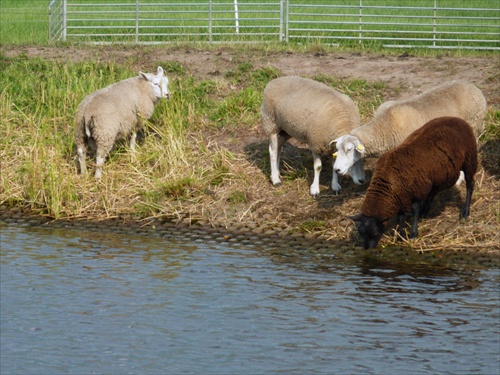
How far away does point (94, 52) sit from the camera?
773 inches

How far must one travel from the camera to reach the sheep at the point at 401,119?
12.2 metres

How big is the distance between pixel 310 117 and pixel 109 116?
2820mm

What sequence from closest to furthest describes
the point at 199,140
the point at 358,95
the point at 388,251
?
the point at 388,251 < the point at 199,140 < the point at 358,95

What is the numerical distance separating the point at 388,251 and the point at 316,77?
6.04m

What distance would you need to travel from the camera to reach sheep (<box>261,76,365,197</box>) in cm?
1282

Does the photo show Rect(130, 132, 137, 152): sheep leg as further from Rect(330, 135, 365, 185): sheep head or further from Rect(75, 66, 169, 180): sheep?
Rect(330, 135, 365, 185): sheep head

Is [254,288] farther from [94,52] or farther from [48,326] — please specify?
[94,52]

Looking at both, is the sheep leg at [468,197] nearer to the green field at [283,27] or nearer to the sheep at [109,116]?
the sheep at [109,116]

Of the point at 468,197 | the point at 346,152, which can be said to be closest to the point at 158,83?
the point at 346,152

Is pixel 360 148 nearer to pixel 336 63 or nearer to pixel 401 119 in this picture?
pixel 401 119

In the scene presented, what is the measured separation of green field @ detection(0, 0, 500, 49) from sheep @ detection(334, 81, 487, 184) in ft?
27.7

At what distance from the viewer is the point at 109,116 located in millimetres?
13680

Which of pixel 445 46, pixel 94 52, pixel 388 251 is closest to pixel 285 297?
pixel 388 251

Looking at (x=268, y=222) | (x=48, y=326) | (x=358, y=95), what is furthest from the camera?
(x=358, y=95)
